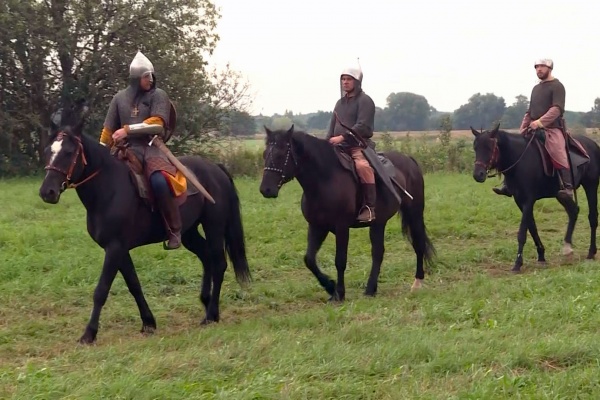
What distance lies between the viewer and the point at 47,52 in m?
25.3

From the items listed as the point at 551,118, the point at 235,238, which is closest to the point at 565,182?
the point at 551,118

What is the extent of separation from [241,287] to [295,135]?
2022 millimetres

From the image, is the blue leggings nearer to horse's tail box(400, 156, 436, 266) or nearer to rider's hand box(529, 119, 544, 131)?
horse's tail box(400, 156, 436, 266)

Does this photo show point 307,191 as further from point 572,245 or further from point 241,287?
point 572,245

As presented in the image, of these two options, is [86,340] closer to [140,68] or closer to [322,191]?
[140,68]

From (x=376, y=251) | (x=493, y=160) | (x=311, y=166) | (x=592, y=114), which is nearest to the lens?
(x=311, y=166)

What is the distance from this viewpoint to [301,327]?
6.79 metres

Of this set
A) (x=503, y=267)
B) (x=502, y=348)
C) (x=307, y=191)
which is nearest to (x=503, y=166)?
(x=503, y=267)

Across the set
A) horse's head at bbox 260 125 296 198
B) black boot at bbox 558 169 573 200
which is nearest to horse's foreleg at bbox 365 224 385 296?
horse's head at bbox 260 125 296 198

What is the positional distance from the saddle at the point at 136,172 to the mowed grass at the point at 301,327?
139cm

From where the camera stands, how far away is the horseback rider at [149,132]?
23.1 ft

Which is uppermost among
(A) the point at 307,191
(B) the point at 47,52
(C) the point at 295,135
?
(B) the point at 47,52

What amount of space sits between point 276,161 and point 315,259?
1.41m

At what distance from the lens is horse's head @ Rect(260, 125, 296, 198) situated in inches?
315
